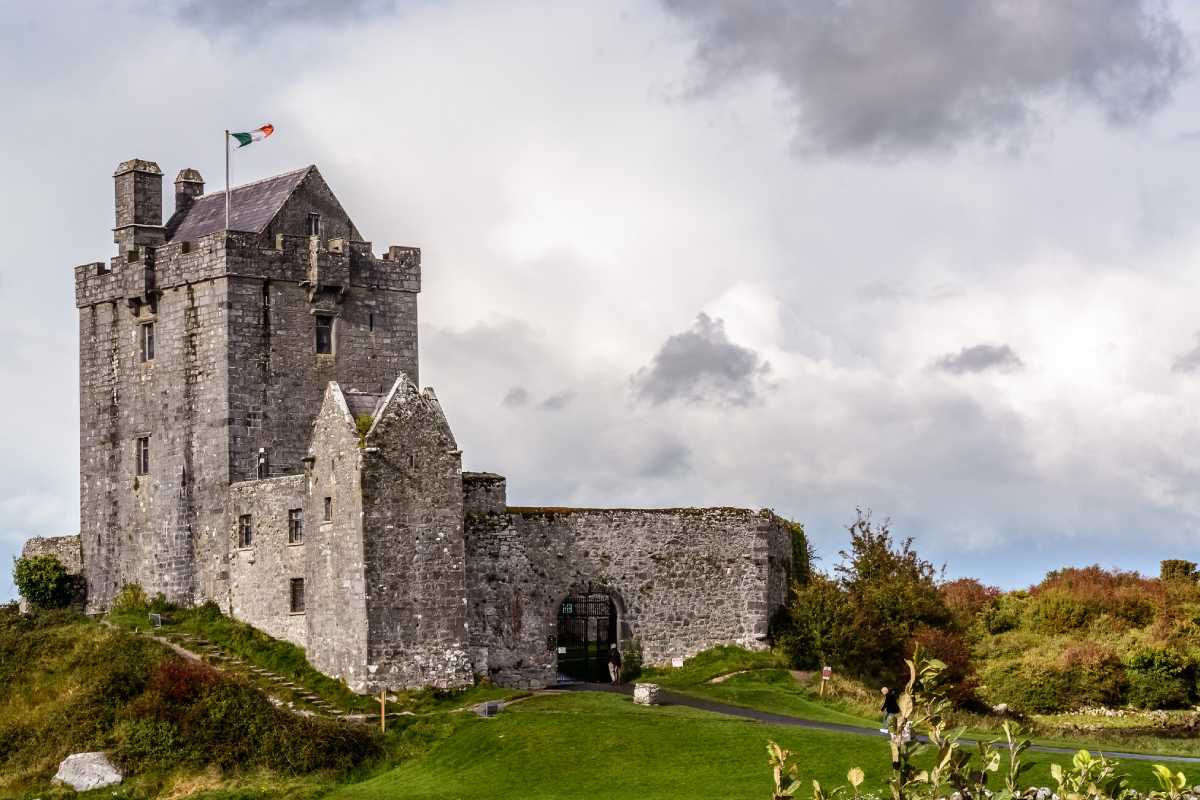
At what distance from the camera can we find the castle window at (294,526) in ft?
119

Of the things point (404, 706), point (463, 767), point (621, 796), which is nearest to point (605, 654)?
point (404, 706)

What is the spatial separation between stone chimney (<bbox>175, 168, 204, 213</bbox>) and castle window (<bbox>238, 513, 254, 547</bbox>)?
10.4 meters

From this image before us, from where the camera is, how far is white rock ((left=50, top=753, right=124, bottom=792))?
96.9 feet

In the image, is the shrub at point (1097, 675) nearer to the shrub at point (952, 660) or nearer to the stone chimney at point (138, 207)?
the shrub at point (952, 660)

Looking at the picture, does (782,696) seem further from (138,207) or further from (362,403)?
(138,207)

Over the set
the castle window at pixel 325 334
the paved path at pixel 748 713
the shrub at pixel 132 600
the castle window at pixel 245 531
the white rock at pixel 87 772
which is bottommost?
the white rock at pixel 87 772

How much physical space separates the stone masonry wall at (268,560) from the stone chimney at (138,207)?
8.18 m

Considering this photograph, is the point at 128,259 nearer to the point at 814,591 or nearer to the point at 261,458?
the point at 261,458

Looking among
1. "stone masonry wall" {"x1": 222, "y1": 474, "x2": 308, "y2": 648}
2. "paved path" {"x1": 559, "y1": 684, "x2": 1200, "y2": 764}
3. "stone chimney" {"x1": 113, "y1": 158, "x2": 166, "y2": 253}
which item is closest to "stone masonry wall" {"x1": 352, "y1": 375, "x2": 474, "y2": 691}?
"stone masonry wall" {"x1": 222, "y1": 474, "x2": 308, "y2": 648}

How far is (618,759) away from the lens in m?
27.7

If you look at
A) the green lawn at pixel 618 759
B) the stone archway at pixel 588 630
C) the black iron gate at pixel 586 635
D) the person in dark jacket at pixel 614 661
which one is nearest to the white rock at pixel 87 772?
the green lawn at pixel 618 759

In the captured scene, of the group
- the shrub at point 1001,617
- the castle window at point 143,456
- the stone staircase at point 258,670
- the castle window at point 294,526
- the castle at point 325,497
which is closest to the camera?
the stone staircase at point 258,670

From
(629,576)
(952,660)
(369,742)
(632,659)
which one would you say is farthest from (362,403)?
(952,660)

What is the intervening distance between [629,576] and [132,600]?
1358cm
